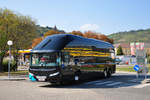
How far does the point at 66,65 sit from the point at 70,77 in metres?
1.06

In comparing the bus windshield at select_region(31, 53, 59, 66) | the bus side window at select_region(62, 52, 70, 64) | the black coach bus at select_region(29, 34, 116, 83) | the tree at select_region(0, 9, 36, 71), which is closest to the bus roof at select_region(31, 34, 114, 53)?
the black coach bus at select_region(29, 34, 116, 83)

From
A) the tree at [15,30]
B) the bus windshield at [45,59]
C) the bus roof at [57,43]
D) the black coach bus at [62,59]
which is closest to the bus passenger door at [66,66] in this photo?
the black coach bus at [62,59]

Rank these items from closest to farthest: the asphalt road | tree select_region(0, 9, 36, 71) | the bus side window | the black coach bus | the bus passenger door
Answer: the asphalt road < the black coach bus < the bus passenger door < the bus side window < tree select_region(0, 9, 36, 71)

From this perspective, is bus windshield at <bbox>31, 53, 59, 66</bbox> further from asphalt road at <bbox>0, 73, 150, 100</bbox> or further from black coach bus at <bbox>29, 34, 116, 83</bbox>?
asphalt road at <bbox>0, 73, 150, 100</bbox>

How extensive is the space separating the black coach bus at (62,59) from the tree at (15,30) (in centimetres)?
1203

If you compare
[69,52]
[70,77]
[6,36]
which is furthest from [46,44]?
[6,36]

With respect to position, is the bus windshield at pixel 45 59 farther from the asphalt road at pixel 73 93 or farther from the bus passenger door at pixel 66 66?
the asphalt road at pixel 73 93

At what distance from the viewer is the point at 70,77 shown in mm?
14969

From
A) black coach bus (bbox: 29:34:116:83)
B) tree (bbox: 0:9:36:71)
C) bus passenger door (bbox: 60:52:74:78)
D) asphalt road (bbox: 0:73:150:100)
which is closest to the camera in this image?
asphalt road (bbox: 0:73:150:100)

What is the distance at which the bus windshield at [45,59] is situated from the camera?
13977mm

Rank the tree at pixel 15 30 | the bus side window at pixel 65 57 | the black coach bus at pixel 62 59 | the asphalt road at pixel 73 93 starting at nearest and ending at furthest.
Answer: the asphalt road at pixel 73 93, the black coach bus at pixel 62 59, the bus side window at pixel 65 57, the tree at pixel 15 30

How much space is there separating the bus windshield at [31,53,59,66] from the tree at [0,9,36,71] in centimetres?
1278

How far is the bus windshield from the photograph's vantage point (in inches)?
550

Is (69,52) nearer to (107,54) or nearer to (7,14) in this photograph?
(107,54)
